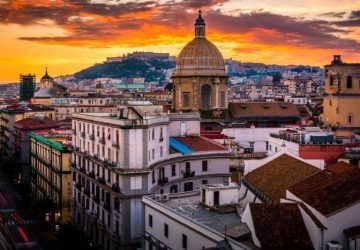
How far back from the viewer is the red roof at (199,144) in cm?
6150

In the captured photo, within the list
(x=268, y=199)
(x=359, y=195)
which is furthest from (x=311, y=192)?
(x=268, y=199)

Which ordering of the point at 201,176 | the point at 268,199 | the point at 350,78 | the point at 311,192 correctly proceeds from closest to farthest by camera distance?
1. the point at 311,192
2. the point at 268,199
3. the point at 201,176
4. the point at 350,78

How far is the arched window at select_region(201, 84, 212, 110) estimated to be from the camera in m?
95.7

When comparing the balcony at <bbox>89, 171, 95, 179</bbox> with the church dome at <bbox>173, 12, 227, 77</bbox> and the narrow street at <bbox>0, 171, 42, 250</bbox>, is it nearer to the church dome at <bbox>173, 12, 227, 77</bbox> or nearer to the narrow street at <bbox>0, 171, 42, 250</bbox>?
the narrow street at <bbox>0, 171, 42, 250</bbox>

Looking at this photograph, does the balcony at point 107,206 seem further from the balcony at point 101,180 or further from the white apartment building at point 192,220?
the white apartment building at point 192,220

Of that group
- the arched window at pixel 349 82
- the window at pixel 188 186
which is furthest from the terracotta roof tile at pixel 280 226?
the arched window at pixel 349 82

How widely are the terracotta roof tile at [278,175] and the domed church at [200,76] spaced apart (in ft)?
155

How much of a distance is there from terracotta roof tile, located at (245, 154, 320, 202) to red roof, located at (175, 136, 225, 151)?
13.8 metres

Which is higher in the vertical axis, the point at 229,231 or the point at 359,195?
the point at 359,195

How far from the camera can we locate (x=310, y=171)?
41.6 metres

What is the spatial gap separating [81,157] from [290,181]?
28.2 m

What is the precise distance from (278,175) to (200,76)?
5204 cm

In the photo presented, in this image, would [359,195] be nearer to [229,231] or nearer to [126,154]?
[229,231]

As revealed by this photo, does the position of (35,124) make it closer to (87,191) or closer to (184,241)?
(87,191)
